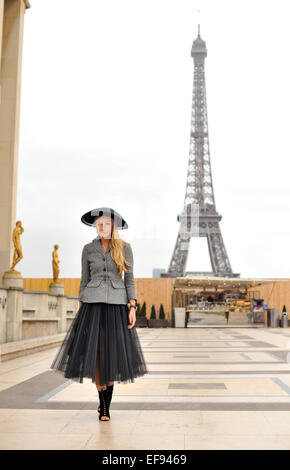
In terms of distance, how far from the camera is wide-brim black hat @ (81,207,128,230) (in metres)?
3.91

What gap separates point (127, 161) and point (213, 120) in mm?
16157

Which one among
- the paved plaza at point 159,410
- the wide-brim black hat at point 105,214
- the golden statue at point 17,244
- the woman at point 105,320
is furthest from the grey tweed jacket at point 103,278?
the golden statue at point 17,244

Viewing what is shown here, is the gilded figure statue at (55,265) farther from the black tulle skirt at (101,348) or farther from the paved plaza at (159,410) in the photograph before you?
the black tulle skirt at (101,348)

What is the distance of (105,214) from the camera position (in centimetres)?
391

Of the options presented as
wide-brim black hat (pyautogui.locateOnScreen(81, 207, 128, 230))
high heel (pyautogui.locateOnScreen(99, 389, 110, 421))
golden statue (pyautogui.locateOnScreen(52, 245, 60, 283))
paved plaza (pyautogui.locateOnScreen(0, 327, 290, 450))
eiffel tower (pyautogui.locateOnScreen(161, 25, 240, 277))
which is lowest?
paved plaza (pyautogui.locateOnScreen(0, 327, 290, 450))

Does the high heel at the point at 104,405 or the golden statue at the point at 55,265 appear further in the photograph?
the golden statue at the point at 55,265

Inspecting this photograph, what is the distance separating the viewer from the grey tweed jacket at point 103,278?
377cm

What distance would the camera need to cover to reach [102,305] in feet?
12.4

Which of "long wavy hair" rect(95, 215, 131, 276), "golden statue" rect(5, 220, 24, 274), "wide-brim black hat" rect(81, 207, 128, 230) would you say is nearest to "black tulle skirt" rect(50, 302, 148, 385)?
"long wavy hair" rect(95, 215, 131, 276)

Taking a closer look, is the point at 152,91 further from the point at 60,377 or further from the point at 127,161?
the point at 60,377

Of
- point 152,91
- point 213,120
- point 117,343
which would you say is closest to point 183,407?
point 117,343

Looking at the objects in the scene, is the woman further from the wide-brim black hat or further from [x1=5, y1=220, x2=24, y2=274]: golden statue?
[x1=5, y1=220, x2=24, y2=274]: golden statue

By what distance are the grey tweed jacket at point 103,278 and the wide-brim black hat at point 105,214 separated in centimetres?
15

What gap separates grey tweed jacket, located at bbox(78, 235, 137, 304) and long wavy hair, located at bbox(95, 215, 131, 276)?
0.12ft
